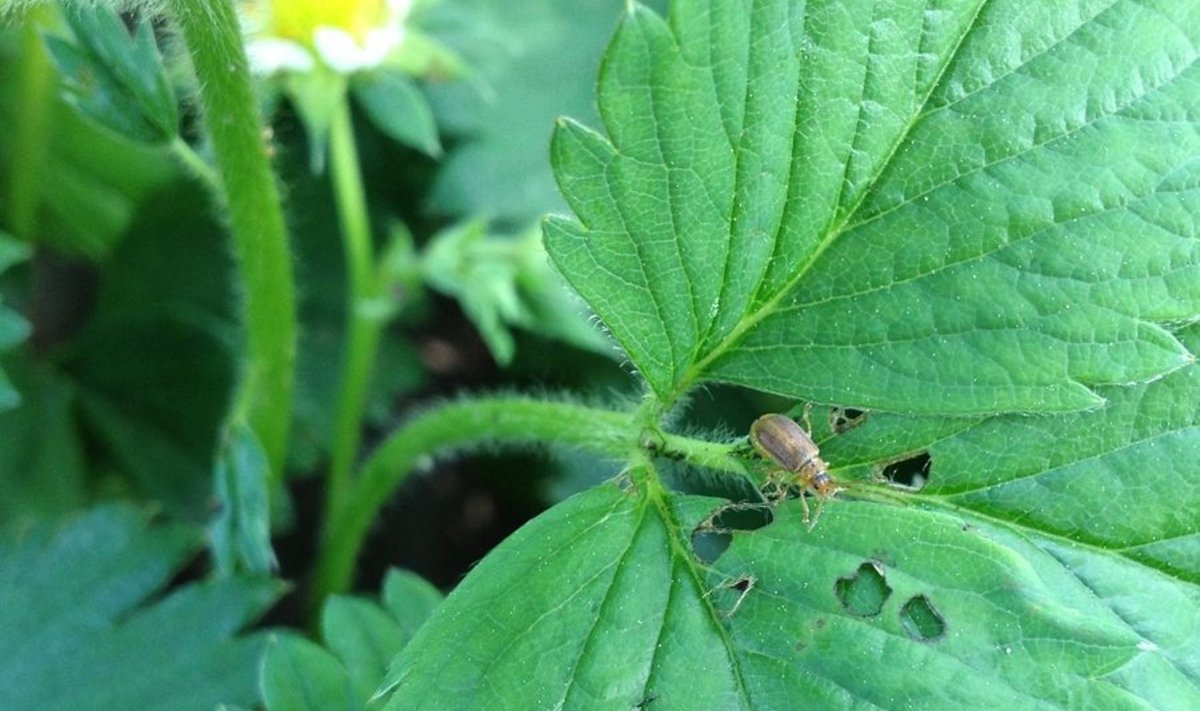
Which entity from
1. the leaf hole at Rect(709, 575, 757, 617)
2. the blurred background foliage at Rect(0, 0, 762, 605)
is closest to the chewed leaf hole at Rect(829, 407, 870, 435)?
the leaf hole at Rect(709, 575, 757, 617)

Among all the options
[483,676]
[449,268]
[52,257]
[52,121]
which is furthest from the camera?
[52,257]

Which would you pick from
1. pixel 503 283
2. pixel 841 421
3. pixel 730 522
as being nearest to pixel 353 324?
pixel 503 283

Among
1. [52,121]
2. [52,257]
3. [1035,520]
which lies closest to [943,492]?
[1035,520]

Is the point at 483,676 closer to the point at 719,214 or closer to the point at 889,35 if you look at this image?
the point at 719,214

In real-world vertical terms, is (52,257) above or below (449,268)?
above

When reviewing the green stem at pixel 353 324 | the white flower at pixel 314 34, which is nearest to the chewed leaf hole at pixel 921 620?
the green stem at pixel 353 324
